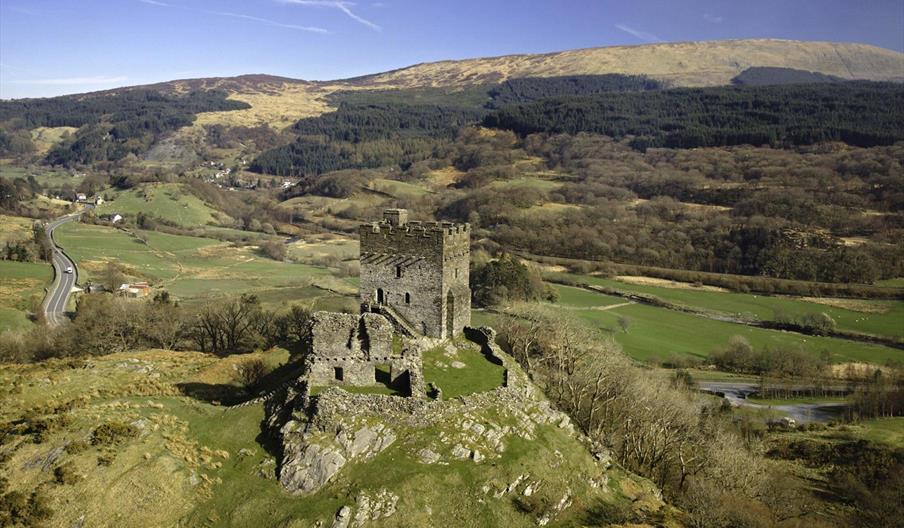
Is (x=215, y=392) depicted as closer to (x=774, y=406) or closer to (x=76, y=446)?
(x=76, y=446)

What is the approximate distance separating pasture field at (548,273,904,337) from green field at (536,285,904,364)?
5.39 metres

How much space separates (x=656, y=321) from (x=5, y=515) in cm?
6621

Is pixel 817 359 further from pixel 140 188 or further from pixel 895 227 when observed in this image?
pixel 140 188

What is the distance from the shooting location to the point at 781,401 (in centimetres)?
5353

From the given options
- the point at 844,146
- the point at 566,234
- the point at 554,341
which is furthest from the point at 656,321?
the point at 844,146

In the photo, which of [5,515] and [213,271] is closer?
[5,515]

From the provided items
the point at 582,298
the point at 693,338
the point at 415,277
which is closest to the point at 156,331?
the point at 415,277

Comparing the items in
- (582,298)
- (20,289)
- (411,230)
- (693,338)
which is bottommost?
(693,338)

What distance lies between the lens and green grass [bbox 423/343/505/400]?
25.2 meters

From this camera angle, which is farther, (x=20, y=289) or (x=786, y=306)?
(x=786, y=306)

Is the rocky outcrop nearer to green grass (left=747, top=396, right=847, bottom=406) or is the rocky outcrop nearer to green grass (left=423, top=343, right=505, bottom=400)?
green grass (left=423, top=343, right=505, bottom=400)

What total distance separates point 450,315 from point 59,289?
5678 centimetres

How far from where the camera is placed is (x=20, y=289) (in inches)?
2391

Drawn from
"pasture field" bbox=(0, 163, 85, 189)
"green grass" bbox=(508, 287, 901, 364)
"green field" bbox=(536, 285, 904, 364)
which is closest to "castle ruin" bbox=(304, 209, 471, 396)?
"green grass" bbox=(508, 287, 901, 364)
